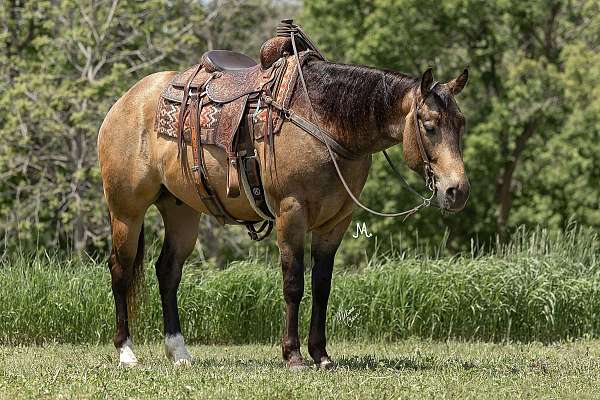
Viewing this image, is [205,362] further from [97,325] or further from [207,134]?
[97,325]

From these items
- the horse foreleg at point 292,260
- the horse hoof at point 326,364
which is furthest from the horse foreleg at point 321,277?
the horse foreleg at point 292,260

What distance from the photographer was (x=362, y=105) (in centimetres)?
764

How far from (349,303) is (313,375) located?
4014 millimetres

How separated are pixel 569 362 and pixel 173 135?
3501 millimetres

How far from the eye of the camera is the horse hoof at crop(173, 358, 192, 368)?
8210mm

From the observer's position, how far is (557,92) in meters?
26.5

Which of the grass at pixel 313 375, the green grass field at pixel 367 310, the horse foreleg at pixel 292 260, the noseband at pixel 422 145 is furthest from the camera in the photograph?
the green grass field at pixel 367 310

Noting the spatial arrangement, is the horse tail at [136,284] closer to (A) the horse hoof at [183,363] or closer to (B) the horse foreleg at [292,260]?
(A) the horse hoof at [183,363]

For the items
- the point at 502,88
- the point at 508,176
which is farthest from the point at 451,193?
the point at 502,88

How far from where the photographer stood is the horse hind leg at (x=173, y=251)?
8.91 m

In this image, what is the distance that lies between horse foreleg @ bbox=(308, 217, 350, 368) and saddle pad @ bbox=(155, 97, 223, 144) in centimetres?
106

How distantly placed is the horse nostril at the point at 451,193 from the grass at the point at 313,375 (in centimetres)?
114

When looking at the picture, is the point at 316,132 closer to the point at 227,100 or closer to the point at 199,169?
the point at 227,100

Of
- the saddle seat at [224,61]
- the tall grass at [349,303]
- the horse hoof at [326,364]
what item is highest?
the saddle seat at [224,61]
